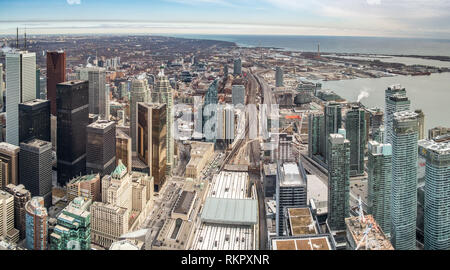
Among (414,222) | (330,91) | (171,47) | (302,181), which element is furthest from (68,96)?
(414,222)

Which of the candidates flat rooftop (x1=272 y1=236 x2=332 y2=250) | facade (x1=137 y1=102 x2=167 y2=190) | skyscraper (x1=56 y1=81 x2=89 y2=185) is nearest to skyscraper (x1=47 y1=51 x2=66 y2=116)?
skyscraper (x1=56 y1=81 x2=89 y2=185)

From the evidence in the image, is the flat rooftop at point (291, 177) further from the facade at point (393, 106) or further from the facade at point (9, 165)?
the facade at point (9, 165)

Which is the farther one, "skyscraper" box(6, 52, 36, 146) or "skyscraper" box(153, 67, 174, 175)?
"skyscraper" box(153, 67, 174, 175)

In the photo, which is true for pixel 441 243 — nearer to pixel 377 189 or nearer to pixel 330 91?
pixel 377 189

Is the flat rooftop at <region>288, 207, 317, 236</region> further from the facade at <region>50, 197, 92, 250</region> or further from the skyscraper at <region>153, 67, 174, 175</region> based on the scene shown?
the skyscraper at <region>153, 67, 174, 175</region>

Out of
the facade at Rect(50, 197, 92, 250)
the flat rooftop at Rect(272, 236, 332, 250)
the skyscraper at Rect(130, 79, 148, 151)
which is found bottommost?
the facade at Rect(50, 197, 92, 250)

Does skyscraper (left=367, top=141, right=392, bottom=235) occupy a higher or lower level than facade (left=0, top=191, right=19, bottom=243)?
higher
